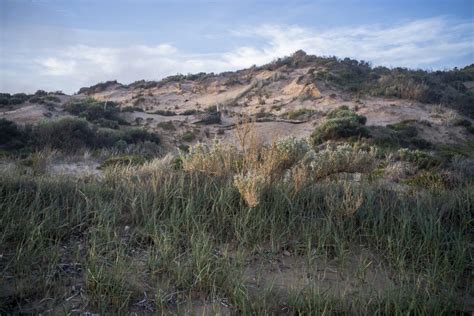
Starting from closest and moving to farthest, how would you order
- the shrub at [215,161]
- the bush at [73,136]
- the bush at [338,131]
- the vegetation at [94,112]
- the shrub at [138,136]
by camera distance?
the shrub at [215,161]
the bush at [73,136]
the bush at [338,131]
the shrub at [138,136]
the vegetation at [94,112]

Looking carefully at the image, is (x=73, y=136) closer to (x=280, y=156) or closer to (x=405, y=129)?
(x=280, y=156)

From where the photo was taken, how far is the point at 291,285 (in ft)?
10.5

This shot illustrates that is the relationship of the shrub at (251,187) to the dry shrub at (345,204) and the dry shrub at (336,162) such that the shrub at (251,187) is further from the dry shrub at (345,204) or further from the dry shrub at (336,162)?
the dry shrub at (336,162)

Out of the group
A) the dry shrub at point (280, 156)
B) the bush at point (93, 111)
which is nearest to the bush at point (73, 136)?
the bush at point (93, 111)

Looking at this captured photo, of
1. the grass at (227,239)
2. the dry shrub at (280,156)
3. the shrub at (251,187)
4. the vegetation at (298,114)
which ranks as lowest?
the grass at (227,239)

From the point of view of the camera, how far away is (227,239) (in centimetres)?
413

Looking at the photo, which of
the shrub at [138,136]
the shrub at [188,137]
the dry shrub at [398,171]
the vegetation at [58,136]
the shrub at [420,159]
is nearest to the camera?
the dry shrub at [398,171]

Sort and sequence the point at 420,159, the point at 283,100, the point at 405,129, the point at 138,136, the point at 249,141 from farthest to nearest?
the point at 283,100 < the point at 405,129 < the point at 138,136 < the point at 420,159 < the point at 249,141

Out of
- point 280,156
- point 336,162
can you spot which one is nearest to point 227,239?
point 280,156

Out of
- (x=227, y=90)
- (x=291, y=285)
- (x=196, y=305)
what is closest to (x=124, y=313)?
(x=196, y=305)

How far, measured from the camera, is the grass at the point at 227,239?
3.04 metres

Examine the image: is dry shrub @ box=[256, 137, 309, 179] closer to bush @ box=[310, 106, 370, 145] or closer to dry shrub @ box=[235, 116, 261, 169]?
dry shrub @ box=[235, 116, 261, 169]

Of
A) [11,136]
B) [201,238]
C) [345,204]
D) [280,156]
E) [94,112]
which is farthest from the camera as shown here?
[94,112]

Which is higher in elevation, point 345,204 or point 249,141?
point 249,141
